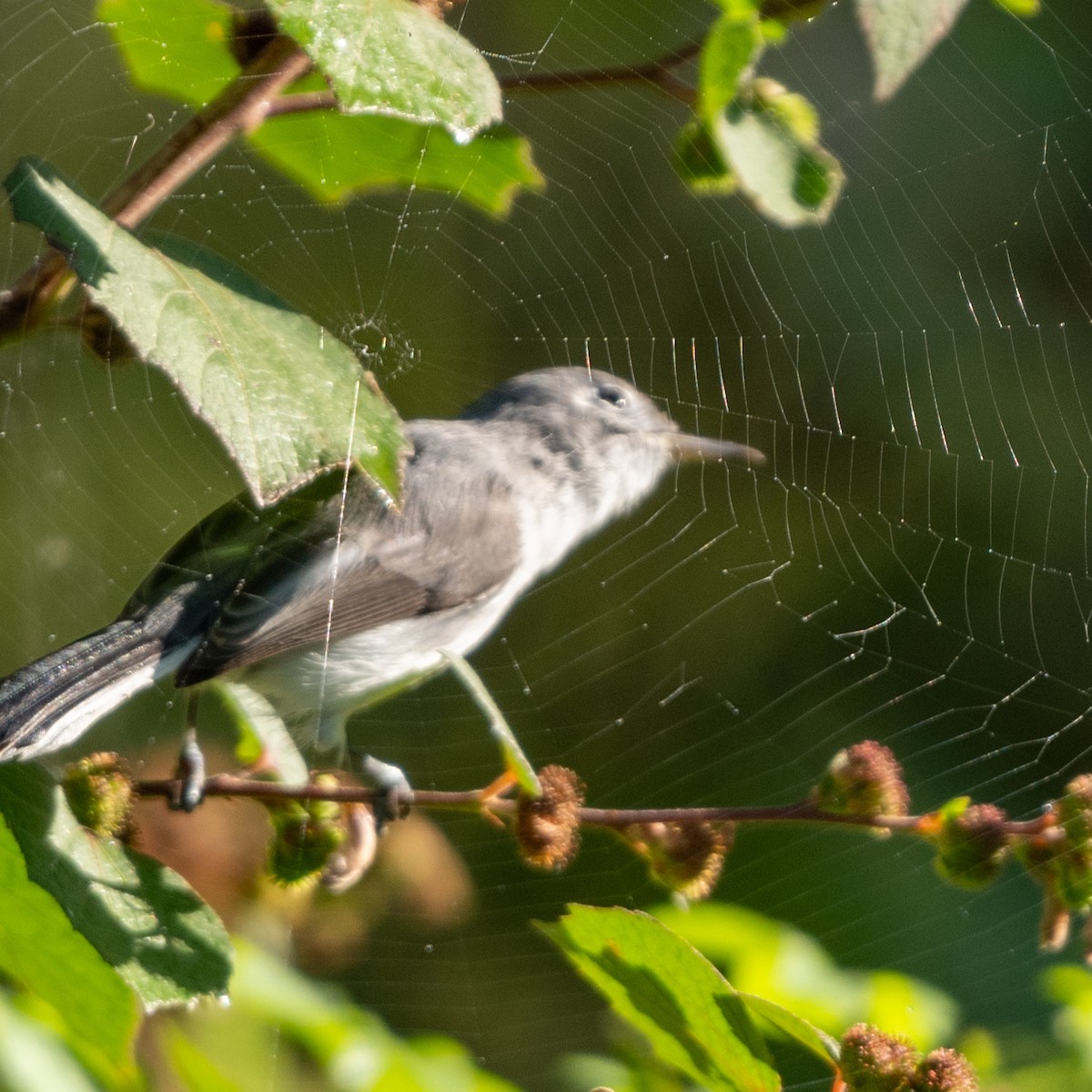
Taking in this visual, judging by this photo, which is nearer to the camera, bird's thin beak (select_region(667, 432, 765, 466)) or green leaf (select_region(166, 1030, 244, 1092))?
green leaf (select_region(166, 1030, 244, 1092))

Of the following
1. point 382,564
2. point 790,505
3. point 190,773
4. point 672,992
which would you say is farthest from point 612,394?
point 790,505

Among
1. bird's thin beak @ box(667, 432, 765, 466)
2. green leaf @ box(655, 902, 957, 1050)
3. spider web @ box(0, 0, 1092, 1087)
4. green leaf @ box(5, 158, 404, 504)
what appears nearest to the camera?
green leaf @ box(5, 158, 404, 504)

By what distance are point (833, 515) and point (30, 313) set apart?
1968 mm

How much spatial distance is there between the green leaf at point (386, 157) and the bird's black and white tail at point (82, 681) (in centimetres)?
44

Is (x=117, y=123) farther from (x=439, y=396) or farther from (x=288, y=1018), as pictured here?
(x=288, y=1018)

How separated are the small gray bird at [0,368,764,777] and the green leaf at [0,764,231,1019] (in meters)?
0.17

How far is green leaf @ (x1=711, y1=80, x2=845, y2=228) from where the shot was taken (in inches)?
36.5

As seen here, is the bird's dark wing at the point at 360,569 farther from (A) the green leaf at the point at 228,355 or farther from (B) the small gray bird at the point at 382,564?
(A) the green leaf at the point at 228,355

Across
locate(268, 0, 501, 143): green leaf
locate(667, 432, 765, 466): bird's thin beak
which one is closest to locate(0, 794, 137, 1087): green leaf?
locate(268, 0, 501, 143): green leaf

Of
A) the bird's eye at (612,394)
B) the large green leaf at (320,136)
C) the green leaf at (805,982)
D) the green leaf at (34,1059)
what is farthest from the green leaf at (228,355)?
the bird's eye at (612,394)

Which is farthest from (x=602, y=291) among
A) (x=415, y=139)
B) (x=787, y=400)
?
(x=415, y=139)

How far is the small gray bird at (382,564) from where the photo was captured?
4.01 ft

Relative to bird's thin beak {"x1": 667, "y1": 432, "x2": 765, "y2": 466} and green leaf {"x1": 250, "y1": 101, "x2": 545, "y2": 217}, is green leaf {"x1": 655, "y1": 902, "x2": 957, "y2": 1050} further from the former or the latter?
green leaf {"x1": 250, "y1": 101, "x2": 545, "y2": 217}

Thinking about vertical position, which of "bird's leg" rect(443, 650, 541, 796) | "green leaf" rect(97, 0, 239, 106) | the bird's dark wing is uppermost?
"green leaf" rect(97, 0, 239, 106)
